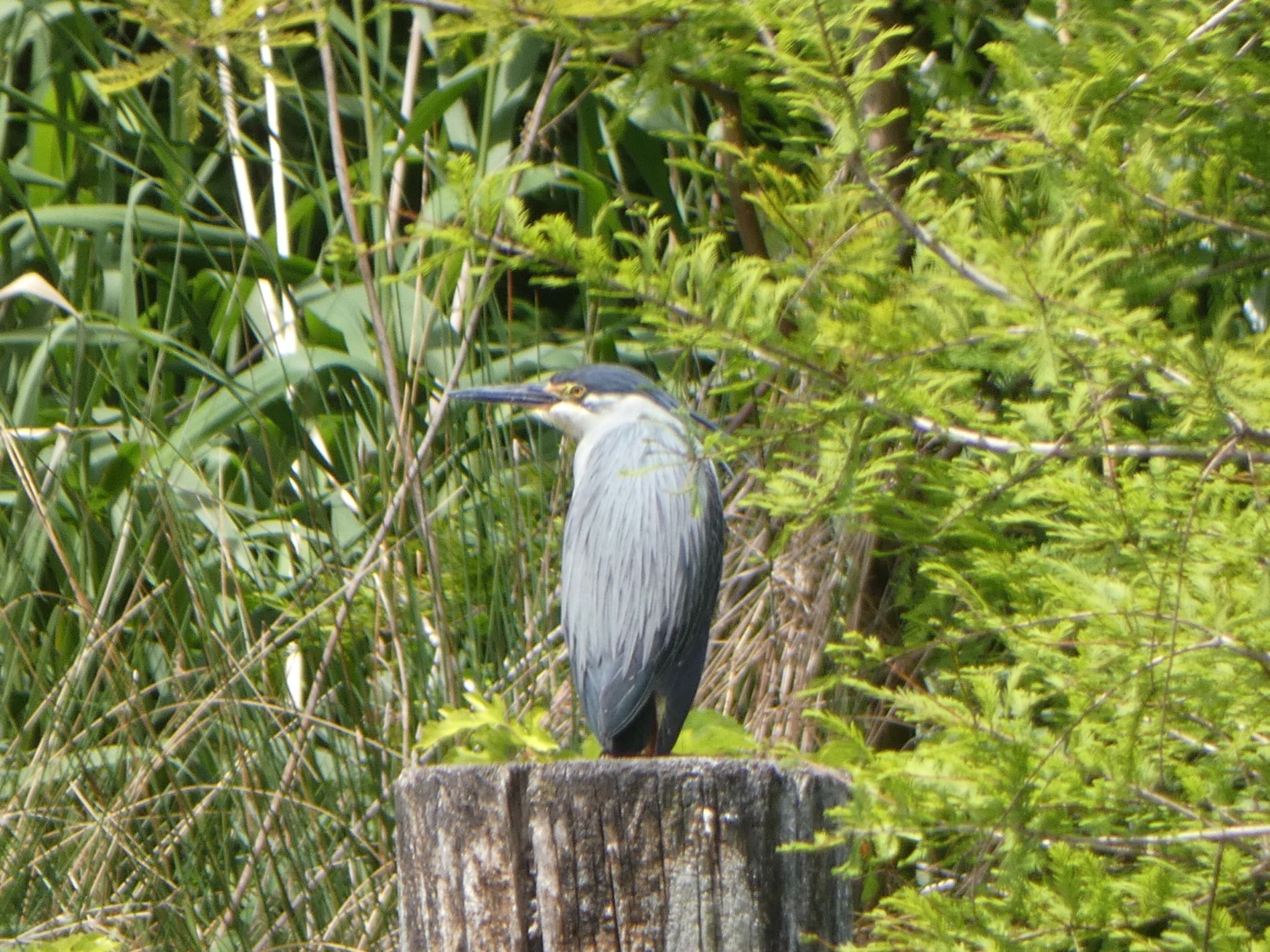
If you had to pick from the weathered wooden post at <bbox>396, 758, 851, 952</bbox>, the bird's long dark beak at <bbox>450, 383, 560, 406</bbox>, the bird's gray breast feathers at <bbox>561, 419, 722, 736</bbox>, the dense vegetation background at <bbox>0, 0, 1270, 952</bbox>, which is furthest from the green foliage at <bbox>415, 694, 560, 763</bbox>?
the bird's long dark beak at <bbox>450, 383, 560, 406</bbox>

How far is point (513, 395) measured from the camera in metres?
2.83

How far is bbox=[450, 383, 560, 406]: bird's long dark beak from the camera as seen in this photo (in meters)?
2.78

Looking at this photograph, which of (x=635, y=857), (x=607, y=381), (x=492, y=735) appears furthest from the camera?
(x=607, y=381)

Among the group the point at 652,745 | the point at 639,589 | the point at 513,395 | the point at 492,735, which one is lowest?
the point at 652,745

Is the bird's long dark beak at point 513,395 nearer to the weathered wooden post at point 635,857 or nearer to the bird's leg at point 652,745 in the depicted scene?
the bird's leg at point 652,745

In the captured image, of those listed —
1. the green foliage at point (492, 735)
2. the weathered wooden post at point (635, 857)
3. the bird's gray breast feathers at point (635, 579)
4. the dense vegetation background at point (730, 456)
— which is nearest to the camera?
the weathered wooden post at point (635, 857)

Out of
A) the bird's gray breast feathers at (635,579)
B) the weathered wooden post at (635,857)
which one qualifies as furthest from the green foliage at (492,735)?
the weathered wooden post at (635,857)

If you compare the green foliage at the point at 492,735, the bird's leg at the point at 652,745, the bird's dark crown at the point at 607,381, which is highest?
the bird's dark crown at the point at 607,381

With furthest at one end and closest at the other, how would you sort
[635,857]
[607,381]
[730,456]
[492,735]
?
[607,381]
[492,735]
[730,456]
[635,857]

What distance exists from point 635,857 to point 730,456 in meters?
0.55

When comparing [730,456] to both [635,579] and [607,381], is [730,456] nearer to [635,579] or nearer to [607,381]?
[635,579]

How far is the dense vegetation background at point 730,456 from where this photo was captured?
5.90ft

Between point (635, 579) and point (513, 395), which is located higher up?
point (513, 395)

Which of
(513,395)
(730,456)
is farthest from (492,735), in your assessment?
(513,395)
